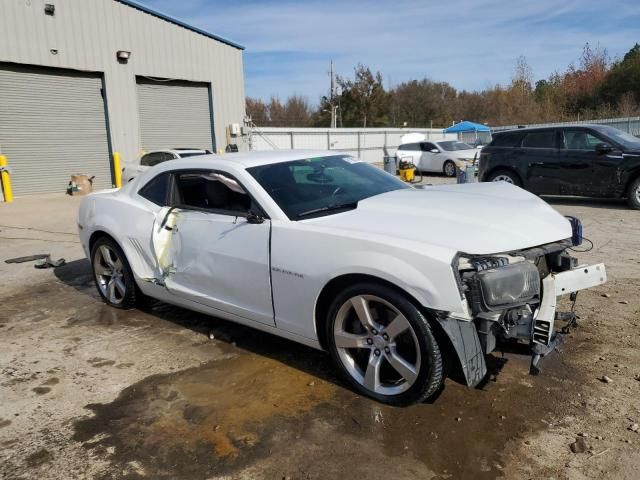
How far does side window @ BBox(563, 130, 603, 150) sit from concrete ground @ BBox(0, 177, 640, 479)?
624 cm

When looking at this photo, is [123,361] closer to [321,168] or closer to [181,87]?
[321,168]

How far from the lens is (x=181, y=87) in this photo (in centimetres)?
2027

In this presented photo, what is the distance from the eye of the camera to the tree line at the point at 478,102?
4200 cm

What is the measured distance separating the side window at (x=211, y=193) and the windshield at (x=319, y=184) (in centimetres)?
20

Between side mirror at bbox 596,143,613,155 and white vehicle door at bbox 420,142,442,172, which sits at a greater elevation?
side mirror at bbox 596,143,613,155

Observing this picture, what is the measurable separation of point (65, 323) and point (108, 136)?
14712 mm

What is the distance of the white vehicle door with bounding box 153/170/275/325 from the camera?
370 centimetres

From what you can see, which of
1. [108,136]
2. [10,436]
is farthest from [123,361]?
[108,136]

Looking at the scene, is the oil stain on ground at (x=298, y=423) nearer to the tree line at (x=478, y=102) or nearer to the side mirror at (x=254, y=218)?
the side mirror at (x=254, y=218)

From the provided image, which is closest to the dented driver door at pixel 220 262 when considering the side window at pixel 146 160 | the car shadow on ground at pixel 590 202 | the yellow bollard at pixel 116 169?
the car shadow on ground at pixel 590 202

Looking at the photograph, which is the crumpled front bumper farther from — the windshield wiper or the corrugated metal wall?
the corrugated metal wall

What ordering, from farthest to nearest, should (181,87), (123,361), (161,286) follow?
(181,87)
(161,286)
(123,361)

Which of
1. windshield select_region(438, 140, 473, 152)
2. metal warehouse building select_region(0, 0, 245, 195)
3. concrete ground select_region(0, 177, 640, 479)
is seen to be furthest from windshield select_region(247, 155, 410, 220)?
windshield select_region(438, 140, 473, 152)

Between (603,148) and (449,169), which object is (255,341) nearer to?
(603,148)
